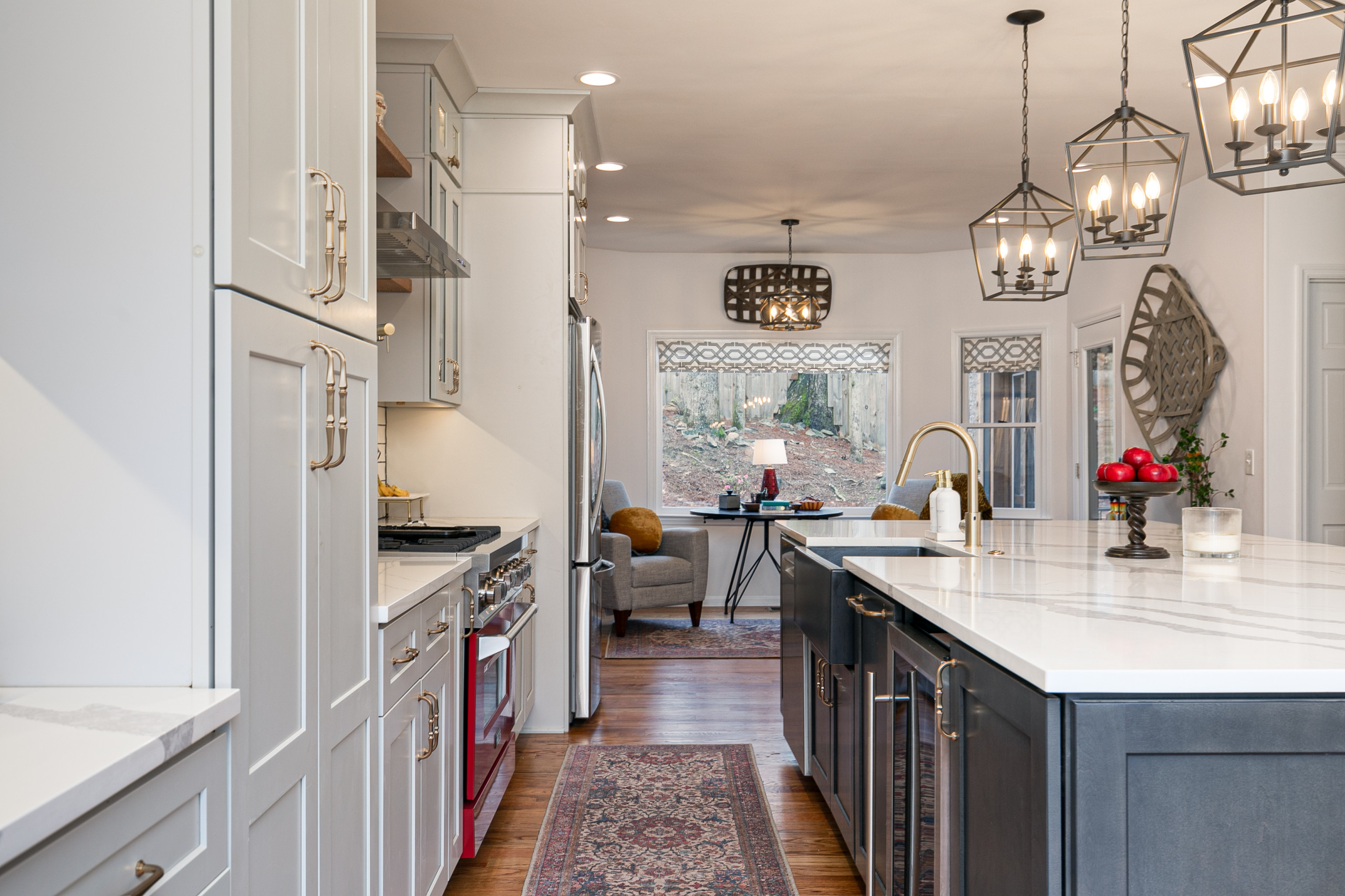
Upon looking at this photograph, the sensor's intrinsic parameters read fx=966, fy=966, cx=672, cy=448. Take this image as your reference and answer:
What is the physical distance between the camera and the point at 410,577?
2.12 metres

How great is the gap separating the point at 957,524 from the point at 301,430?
196cm

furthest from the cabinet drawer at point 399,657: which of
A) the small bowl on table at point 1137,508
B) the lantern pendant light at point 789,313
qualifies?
the lantern pendant light at point 789,313

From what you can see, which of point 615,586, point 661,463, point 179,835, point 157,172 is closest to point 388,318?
point 157,172

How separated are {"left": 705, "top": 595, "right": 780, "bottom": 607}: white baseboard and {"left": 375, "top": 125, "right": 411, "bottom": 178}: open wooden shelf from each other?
4349 millimetres

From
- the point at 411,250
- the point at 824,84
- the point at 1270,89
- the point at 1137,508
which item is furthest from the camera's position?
the point at 824,84

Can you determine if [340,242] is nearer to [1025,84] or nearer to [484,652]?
[484,652]

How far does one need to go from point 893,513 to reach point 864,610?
4034mm

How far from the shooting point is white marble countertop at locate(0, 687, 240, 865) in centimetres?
76

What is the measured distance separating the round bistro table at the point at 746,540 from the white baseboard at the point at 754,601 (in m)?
0.03

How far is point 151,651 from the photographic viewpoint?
1.10 meters

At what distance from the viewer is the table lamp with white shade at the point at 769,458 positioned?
6.73m

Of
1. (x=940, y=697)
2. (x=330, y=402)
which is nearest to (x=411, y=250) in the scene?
(x=330, y=402)

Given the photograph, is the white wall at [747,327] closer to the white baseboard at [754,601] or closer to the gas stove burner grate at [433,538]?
the white baseboard at [754,601]

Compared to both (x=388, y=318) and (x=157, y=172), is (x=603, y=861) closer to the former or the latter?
(x=388, y=318)
